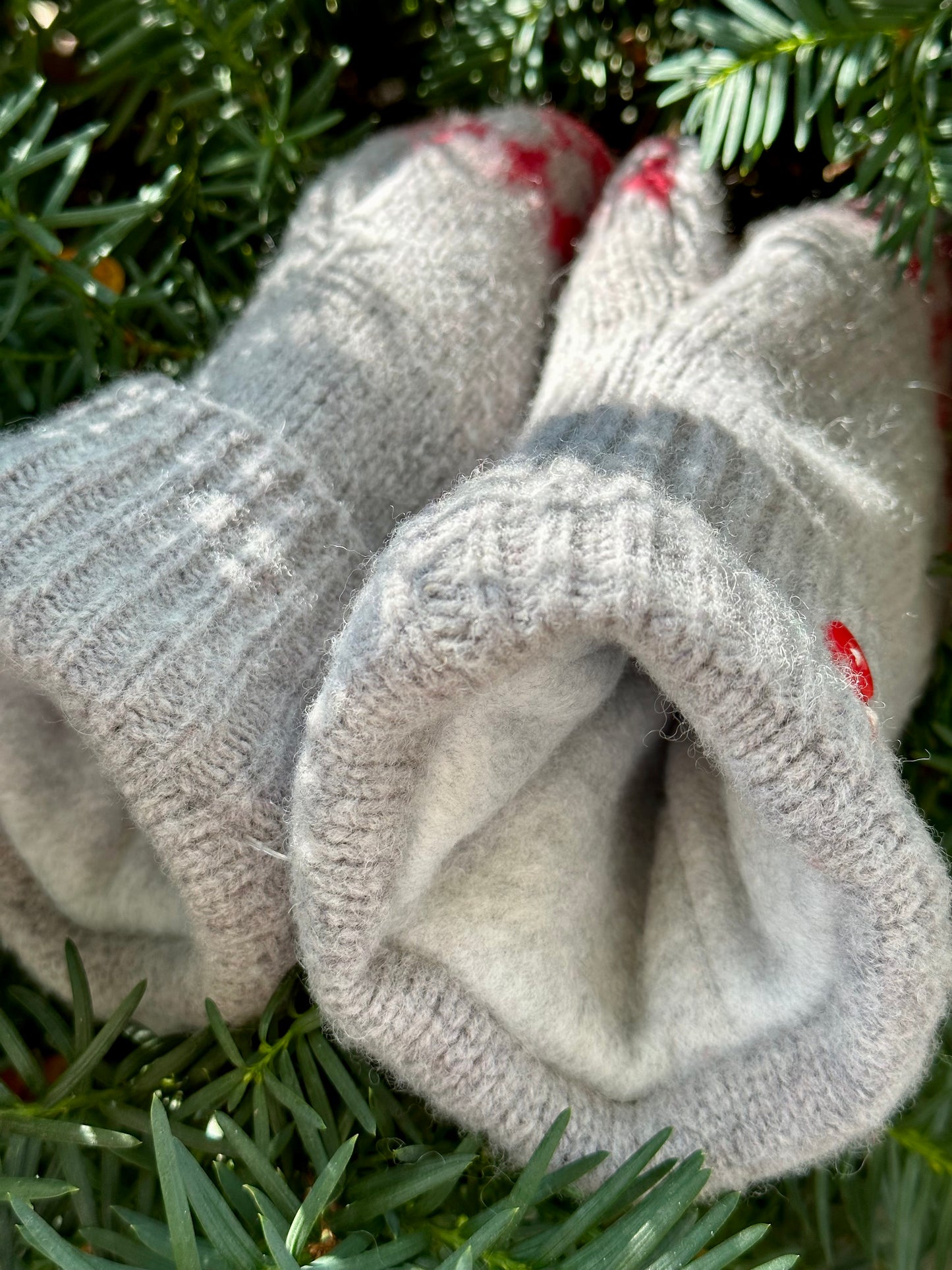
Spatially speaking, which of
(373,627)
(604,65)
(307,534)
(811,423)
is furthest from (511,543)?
(604,65)

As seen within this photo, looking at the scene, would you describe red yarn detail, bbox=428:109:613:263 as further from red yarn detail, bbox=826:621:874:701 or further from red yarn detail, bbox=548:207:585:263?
red yarn detail, bbox=826:621:874:701

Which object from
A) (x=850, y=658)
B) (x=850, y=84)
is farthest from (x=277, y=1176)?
(x=850, y=84)

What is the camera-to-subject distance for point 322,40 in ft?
2.18

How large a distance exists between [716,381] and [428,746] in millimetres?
225

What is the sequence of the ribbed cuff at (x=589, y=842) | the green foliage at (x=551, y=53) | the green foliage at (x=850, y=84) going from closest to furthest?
the ribbed cuff at (x=589, y=842) → the green foliage at (x=850, y=84) → the green foliage at (x=551, y=53)

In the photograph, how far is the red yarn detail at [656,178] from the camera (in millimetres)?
591

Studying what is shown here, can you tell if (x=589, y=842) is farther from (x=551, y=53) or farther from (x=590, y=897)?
(x=551, y=53)

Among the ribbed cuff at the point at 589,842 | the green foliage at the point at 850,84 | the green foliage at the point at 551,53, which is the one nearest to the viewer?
the ribbed cuff at the point at 589,842

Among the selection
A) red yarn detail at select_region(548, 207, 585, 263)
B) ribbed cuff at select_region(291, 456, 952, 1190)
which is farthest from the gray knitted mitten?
red yarn detail at select_region(548, 207, 585, 263)

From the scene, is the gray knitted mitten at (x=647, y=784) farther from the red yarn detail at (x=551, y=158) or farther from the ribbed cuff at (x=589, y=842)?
the red yarn detail at (x=551, y=158)

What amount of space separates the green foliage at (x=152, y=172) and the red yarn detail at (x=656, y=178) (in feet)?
0.54

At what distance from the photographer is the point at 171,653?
1.23ft

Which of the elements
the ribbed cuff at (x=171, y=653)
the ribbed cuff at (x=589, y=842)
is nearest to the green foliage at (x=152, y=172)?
the ribbed cuff at (x=171, y=653)

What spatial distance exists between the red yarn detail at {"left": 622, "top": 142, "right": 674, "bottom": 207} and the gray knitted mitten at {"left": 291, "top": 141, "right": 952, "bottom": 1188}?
96mm
